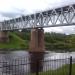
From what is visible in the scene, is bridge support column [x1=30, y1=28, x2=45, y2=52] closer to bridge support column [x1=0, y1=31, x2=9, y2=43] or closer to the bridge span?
the bridge span

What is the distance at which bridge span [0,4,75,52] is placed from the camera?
78812mm

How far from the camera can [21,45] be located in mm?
133750

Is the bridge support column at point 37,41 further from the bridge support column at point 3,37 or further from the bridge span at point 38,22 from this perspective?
the bridge support column at point 3,37

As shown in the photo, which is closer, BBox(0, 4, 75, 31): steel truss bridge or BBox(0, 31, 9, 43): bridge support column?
BBox(0, 4, 75, 31): steel truss bridge

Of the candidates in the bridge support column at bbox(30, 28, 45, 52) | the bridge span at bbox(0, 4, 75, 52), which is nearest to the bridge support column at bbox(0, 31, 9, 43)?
the bridge span at bbox(0, 4, 75, 52)

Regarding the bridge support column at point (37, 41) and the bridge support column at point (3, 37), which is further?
the bridge support column at point (3, 37)

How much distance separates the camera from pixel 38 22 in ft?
336

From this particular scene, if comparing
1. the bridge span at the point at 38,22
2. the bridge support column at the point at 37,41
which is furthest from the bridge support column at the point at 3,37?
the bridge support column at the point at 37,41

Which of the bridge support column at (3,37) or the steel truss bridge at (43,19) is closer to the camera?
the steel truss bridge at (43,19)

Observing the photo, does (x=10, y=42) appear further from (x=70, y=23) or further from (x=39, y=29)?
(x=70, y=23)

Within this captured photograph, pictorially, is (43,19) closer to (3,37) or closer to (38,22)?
(38,22)

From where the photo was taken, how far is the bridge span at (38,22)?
259 ft

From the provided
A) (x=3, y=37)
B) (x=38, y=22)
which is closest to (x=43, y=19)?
(x=38, y=22)

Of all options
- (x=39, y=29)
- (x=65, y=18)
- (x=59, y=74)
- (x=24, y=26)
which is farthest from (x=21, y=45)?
(x=59, y=74)
